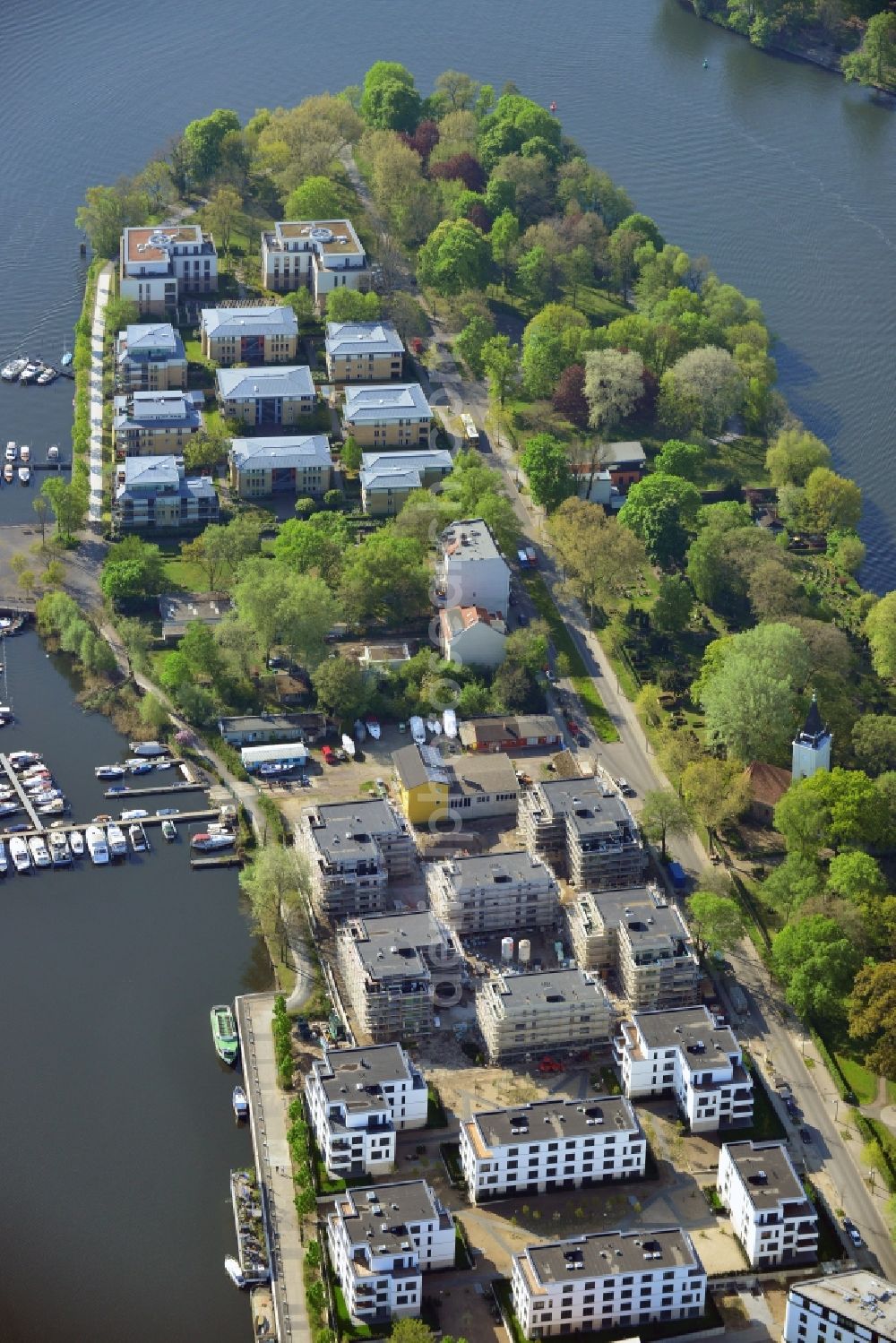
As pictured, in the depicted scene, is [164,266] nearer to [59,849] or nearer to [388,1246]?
[59,849]

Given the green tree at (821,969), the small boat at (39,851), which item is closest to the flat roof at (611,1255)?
the green tree at (821,969)

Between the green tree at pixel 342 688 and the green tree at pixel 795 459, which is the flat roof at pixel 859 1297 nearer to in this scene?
the green tree at pixel 342 688

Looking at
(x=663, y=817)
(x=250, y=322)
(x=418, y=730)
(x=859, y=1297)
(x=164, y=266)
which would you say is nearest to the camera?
(x=859, y=1297)

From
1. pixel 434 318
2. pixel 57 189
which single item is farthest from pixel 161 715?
pixel 57 189

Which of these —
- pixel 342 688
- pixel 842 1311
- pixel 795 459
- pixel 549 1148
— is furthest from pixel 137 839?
pixel 795 459

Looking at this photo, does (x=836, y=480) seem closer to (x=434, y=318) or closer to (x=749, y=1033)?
(x=434, y=318)

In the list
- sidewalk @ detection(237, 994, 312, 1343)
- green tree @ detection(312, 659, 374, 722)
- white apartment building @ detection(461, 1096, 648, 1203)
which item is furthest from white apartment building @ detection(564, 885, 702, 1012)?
green tree @ detection(312, 659, 374, 722)
